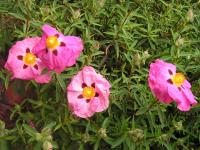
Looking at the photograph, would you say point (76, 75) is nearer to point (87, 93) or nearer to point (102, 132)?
point (87, 93)

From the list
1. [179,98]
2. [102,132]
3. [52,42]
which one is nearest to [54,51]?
[52,42]

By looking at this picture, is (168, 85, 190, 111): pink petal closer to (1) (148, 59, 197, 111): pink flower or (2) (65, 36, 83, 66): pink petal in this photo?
(1) (148, 59, 197, 111): pink flower

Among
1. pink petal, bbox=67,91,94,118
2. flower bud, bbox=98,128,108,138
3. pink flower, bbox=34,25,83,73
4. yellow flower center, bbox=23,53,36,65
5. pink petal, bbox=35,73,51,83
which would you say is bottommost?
flower bud, bbox=98,128,108,138

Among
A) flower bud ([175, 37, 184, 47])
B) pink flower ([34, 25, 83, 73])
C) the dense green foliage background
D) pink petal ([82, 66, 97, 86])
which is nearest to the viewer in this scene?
pink flower ([34, 25, 83, 73])

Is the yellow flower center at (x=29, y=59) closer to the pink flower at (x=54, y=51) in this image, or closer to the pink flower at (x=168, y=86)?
the pink flower at (x=54, y=51)

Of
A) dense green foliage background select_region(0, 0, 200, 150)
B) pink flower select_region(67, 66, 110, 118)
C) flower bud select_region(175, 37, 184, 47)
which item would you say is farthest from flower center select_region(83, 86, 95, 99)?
flower bud select_region(175, 37, 184, 47)

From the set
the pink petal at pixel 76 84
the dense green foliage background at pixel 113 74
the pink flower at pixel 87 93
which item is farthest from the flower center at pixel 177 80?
the pink petal at pixel 76 84
